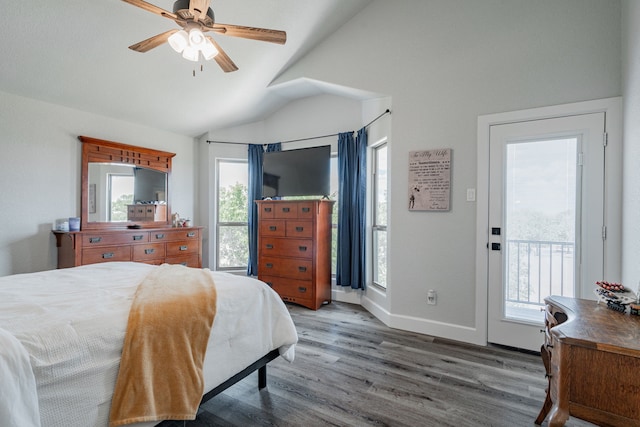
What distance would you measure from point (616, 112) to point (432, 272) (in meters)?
1.91

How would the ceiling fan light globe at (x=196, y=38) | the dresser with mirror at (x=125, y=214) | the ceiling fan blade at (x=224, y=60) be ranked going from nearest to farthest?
1. the ceiling fan light globe at (x=196, y=38)
2. the ceiling fan blade at (x=224, y=60)
3. the dresser with mirror at (x=125, y=214)

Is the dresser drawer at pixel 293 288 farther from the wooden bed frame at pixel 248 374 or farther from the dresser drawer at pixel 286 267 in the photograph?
the wooden bed frame at pixel 248 374

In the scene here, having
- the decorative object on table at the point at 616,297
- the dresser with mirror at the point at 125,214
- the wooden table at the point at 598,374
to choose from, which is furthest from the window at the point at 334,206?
the wooden table at the point at 598,374

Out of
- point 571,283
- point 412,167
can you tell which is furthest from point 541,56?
point 571,283

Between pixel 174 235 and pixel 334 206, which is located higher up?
pixel 334 206

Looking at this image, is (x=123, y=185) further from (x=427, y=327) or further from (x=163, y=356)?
(x=427, y=327)

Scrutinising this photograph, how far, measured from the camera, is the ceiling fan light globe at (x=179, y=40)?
1953 millimetres

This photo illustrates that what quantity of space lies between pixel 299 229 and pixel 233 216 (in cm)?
163

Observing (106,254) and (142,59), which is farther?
(106,254)

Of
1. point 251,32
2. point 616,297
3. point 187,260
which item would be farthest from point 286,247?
point 616,297

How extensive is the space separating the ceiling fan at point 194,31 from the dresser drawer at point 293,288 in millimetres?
2666

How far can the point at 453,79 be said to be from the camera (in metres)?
2.84

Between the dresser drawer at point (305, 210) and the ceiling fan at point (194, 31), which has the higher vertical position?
the ceiling fan at point (194, 31)

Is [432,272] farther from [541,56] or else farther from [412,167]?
[541,56]
